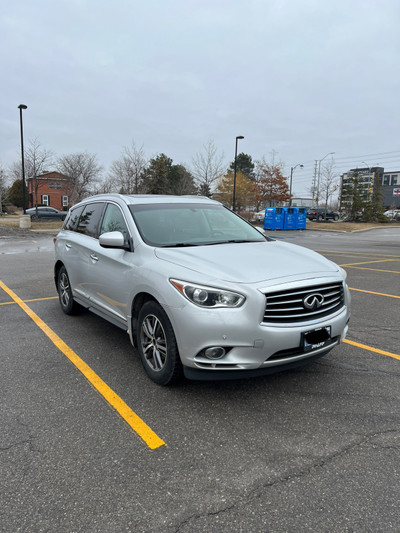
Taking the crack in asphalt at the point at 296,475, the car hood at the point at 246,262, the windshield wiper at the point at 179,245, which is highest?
the windshield wiper at the point at 179,245

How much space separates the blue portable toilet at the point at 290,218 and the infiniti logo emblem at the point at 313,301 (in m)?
28.7

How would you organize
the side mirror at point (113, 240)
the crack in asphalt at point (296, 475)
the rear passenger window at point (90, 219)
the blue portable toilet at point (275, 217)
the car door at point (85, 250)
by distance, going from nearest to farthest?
1. the crack in asphalt at point (296, 475)
2. the side mirror at point (113, 240)
3. the car door at point (85, 250)
4. the rear passenger window at point (90, 219)
5. the blue portable toilet at point (275, 217)

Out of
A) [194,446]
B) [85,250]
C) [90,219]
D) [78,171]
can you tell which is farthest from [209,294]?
[78,171]

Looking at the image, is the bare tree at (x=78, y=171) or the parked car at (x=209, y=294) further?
the bare tree at (x=78, y=171)

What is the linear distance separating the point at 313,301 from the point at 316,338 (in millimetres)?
305

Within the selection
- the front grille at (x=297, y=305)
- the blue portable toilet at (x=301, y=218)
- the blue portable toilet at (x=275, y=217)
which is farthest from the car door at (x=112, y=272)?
the blue portable toilet at (x=301, y=218)

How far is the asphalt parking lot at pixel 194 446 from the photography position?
2148 millimetres

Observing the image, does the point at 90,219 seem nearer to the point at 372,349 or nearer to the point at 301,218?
the point at 372,349

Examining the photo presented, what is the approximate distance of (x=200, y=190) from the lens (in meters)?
45.2

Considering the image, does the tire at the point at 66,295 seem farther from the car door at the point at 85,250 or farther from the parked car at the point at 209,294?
the parked car at the point at 209,294

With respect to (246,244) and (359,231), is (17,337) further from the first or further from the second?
(359,231)

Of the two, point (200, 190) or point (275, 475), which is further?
point (200, 190)

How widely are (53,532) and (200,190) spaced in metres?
44.3

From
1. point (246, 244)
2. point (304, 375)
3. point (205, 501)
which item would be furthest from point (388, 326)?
point (205, 501)
